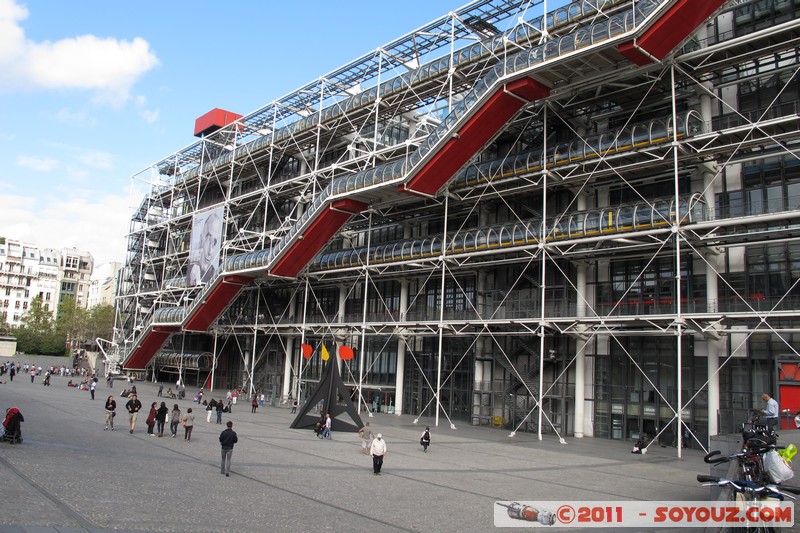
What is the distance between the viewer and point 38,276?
350ft

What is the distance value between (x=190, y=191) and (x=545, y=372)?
3781 centimetres

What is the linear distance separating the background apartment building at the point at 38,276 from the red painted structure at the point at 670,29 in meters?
96.3

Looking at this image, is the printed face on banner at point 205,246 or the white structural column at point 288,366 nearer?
the white structural column at point 288,366

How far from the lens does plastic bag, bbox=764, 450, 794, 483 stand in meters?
6.54

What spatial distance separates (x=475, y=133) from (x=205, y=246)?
79.4 feet

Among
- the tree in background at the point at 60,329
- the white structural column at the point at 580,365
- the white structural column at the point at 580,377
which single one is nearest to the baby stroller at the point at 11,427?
the white structural column at the point at 580,365

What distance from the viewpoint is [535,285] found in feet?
94.0

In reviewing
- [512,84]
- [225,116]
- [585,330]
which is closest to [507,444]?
[585,330]

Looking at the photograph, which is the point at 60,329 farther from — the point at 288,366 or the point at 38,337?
the point at 288,366

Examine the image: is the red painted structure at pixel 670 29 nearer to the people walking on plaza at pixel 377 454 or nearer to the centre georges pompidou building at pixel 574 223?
the centre georges pompidou building at pixel 574 223

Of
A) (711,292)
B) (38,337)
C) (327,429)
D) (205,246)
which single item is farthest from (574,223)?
(38,337)


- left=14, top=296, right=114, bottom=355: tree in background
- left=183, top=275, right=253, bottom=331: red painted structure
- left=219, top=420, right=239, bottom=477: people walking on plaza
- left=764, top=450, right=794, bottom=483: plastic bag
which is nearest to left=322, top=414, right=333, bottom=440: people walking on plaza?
left=219, top=420, right=239, bottom=477: people walking on plaza

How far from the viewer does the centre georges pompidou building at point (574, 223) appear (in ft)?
72.1

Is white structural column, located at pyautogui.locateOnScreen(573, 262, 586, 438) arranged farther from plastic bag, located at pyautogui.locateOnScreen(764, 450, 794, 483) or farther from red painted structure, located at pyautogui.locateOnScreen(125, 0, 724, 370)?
plastic bag, located at pyautogui.locateOnScreen(764, 450, 794, 483)
